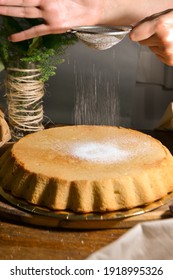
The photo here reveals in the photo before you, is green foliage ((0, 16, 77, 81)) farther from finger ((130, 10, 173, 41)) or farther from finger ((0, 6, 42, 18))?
finger ((130, 10, 173, 41))

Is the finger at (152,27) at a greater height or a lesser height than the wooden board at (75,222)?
greater

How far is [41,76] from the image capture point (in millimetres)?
1795

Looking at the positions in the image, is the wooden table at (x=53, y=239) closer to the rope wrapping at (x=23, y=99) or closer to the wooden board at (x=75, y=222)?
the wooden board at (x=75, y=222)

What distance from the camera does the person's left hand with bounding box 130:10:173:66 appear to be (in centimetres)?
143

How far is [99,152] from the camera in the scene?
1.45m

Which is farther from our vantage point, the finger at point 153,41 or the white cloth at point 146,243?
the finger at point 153,41

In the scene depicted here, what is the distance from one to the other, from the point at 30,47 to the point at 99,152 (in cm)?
48

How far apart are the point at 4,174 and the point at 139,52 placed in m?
1.08

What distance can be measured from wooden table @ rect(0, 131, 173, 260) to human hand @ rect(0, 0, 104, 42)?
24.2 inches

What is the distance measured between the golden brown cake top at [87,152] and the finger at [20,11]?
375 millimetres

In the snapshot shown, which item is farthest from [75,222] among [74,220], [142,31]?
[142,31]

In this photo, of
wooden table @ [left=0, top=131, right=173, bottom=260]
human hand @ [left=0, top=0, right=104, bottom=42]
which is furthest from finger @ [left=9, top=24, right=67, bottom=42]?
wooden table @ [left=0, top=131, right=173, bottom=260]

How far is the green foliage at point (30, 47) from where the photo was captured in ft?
5.66

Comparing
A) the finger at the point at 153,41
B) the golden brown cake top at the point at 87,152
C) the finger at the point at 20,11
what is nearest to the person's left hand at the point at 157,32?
the finger at the point at 153,41
